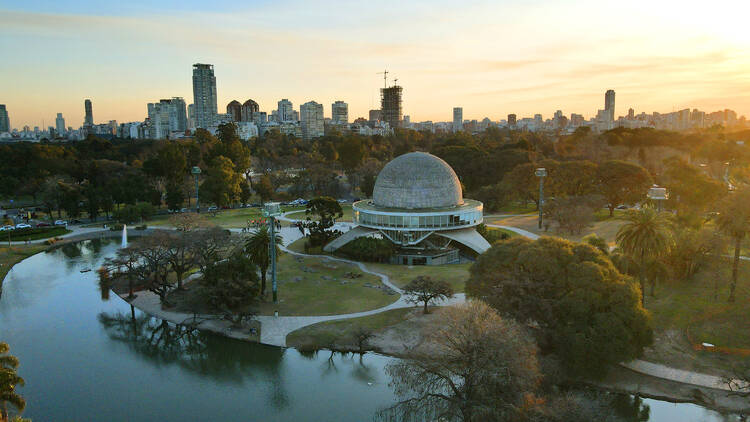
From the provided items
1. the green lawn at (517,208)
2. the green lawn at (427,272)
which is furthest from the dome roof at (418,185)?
the green lawn at (517,208)

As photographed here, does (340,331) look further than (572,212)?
No

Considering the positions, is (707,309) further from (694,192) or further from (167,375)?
(167,375)

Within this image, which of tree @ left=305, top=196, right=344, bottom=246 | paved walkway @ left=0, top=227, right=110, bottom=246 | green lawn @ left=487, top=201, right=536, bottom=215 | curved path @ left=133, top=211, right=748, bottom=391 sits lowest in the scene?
curved path @ left=133, top=211, right=748, bottom=391

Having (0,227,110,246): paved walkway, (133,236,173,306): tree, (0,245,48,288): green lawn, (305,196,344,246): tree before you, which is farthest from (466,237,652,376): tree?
(0,227,110,246): paved walkway

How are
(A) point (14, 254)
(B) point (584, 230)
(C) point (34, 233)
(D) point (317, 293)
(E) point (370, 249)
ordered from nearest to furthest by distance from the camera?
1. (D) point (317, 293)
2. (E) point (370, 249)
3. (A) point (14, 254)
4. (B) point (584, 230)
5. (C) point (34, 233)

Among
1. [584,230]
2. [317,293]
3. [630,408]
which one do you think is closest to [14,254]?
[317,293]

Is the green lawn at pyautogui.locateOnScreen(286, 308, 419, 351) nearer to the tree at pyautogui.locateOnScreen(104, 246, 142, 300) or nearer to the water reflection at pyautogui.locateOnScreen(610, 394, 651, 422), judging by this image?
the water reflection at pyautogui.locateOnScreen(610, 394, 651, 422)
